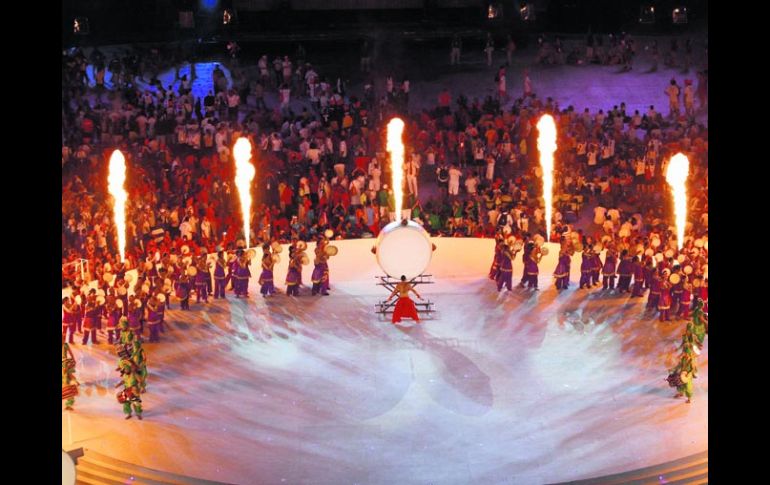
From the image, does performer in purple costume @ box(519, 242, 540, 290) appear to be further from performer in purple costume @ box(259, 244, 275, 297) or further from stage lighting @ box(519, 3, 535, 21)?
stage lighting @ box(519, 3, 535, 21)

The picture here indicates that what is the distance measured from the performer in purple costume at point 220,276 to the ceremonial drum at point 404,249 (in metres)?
3.48

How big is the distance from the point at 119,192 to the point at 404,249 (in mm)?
9242

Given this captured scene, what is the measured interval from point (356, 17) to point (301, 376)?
18878 millimetres

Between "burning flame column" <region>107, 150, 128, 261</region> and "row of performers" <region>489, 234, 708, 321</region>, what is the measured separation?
27.6 ft

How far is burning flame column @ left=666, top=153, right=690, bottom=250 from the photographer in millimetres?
30544

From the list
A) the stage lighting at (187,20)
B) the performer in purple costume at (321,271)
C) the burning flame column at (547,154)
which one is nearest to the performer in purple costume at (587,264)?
the burning flame column at (547,154)

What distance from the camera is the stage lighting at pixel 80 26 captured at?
129 feet

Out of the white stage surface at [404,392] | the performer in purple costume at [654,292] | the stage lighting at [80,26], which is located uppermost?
the stage lighting at [80,26]

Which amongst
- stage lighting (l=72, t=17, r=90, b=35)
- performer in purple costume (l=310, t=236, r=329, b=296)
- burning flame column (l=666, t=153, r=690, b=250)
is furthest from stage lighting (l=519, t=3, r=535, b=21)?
performer in purple costume (l=310, t=236, r=329, b=296)

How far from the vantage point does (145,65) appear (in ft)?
126

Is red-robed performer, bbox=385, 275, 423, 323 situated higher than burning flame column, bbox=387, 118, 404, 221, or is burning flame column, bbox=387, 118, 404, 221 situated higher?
burning flame column, bbox=387, 118, 404, 221

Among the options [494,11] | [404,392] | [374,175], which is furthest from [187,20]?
[404,392]

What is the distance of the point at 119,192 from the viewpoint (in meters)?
31.6

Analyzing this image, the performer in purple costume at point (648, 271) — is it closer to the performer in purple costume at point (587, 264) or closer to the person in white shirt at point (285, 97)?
the performer in purple costume at point (587, 264)
